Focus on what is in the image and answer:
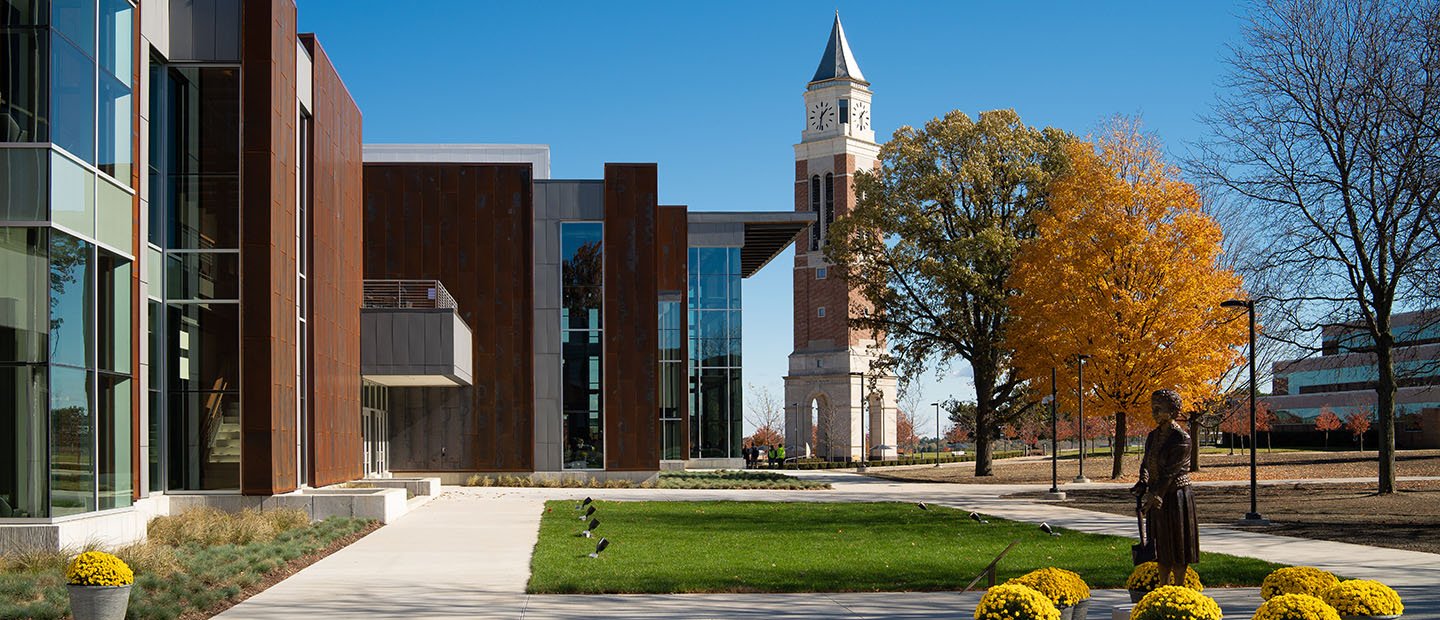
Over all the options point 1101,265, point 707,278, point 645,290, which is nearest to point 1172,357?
point 1101,265

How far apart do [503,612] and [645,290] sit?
97.1ft

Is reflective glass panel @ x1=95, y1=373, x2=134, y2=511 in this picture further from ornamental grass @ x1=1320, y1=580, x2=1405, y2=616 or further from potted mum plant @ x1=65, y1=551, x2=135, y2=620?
ornamental grass @ x1=1320, y1=580, x2=1405, y2=616

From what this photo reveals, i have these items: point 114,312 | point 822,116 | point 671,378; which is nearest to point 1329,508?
point 114,312

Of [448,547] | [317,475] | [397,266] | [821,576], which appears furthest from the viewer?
[397,266]

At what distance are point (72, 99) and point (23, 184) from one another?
144cm

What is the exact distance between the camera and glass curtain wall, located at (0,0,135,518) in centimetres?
1565

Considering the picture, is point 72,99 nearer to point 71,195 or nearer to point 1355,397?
point 71,195

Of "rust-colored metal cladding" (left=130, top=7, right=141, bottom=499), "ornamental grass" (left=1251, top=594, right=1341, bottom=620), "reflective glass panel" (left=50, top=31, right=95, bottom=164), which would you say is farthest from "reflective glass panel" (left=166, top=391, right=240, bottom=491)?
"ornamental grass" (left=1251, top=594, right=1341, bottom=620)

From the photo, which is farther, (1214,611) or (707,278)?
(707,278)

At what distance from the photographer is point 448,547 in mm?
19766

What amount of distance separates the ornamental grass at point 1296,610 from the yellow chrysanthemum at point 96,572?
8.78 m

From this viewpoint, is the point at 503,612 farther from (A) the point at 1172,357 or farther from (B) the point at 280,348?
(A) the point at 1172,357

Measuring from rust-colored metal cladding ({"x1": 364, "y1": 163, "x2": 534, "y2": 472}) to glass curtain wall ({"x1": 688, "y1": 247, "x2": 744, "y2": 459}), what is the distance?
14398mm

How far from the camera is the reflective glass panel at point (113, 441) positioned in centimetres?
1712
